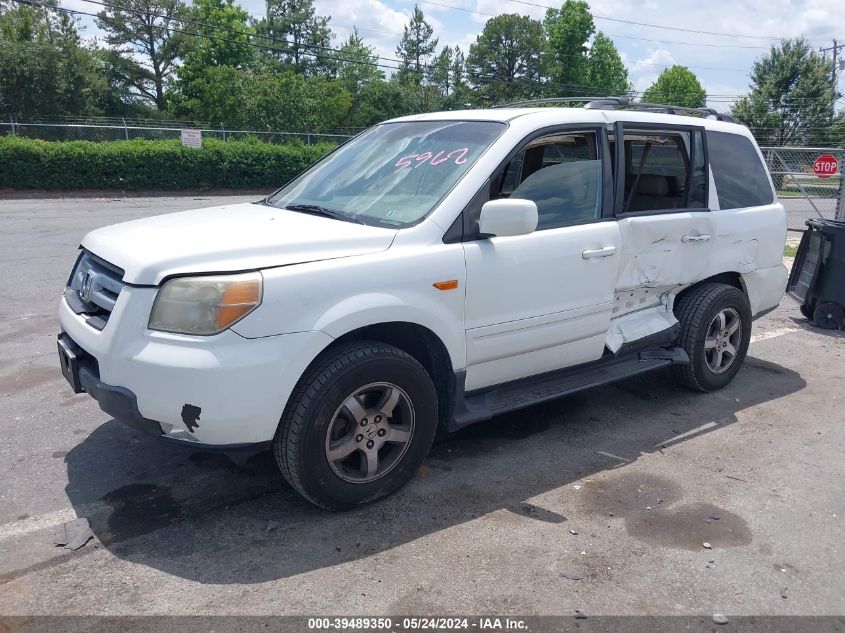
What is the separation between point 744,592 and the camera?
3164 mm

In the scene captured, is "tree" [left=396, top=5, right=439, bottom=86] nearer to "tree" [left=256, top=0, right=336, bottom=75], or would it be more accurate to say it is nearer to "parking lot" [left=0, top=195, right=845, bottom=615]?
"tree" [left=256, top=0, right=336, bottom=75]

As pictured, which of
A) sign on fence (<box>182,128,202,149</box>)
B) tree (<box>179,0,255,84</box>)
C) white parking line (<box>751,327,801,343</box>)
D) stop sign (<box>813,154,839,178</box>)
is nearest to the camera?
white parking line (<box>751,327,801,343</box>)

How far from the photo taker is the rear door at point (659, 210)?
4.76m

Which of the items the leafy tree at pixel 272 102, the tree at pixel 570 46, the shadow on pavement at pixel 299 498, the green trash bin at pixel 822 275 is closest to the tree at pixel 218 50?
the leafy tree at pixel 272 102

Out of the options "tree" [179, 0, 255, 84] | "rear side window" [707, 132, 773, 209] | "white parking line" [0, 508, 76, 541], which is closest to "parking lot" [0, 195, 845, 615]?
"white parking line" [0, 508, 76, 541]

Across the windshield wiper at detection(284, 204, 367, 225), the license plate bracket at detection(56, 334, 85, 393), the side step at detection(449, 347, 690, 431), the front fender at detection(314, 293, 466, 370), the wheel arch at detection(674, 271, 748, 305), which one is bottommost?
the side step at detection(449, 347, 690, 431)

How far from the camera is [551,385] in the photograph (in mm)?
4504

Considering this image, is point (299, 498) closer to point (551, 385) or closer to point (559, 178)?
point (551, 385)

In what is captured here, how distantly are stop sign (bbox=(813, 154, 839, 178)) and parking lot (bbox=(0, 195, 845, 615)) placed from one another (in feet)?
36.2

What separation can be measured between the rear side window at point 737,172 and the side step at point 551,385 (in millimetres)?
1255

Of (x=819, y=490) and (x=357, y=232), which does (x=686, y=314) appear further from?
(x=357, y=232)

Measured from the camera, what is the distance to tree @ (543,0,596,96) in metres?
65.7

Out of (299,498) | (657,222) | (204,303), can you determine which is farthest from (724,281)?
(204,303)

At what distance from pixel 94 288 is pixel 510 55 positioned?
71.9 meters
